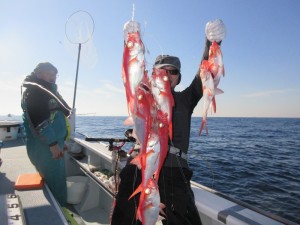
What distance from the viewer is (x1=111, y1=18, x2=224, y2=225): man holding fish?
5.60 feet

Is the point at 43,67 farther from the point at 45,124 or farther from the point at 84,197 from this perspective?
the point at 84,197

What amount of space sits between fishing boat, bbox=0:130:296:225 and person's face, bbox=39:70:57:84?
1.20m

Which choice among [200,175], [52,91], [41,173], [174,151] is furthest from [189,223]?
[200,175]

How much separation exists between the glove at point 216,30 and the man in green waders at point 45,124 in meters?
2.99

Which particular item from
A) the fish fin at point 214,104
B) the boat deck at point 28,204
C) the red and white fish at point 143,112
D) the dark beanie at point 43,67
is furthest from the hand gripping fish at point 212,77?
the dark beanie at point 43,67

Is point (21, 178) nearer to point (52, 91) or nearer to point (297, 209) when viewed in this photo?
point (52, 91)

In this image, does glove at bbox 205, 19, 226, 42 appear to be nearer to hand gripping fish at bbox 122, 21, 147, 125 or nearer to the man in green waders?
hand gripping fish at bbox 122, 21, 147, 125

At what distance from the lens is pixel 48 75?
14.8ft

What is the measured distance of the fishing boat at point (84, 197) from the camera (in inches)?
112

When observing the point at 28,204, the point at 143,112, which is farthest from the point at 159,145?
the point at 28,204

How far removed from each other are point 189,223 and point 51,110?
3039 mm

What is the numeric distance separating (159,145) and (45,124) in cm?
292

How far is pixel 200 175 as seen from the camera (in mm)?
14414

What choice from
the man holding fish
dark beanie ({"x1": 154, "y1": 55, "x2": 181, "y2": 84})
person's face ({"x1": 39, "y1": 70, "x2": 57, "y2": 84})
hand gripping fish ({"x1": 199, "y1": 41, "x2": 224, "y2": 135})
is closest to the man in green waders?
person's face ({"x1": 39, "y1": 70, "x2": 57, "y2": 84})
